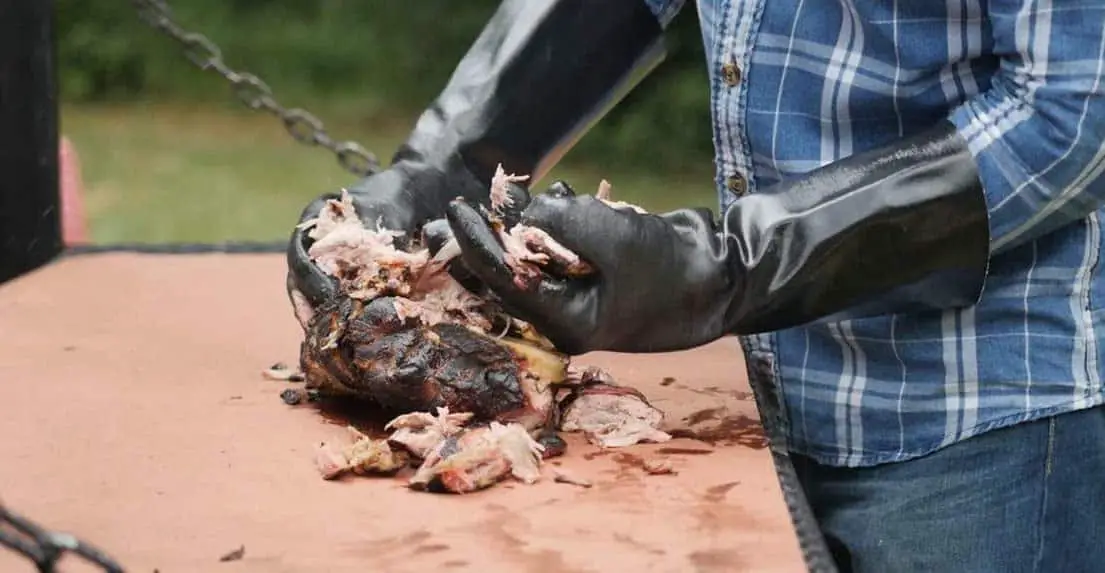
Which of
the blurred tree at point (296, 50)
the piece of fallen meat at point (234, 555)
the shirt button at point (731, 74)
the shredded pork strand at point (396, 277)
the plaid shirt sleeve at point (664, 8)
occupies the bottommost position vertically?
the blurred tree at point (296, 50)

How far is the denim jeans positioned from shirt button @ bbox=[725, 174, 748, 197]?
307mm

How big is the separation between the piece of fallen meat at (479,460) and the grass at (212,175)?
4559 millimetres

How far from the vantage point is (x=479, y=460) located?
47.9 inches

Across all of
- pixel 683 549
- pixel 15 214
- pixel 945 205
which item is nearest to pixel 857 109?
pixel 945 205

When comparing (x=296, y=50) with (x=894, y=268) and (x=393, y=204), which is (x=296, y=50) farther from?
(x=894, y=268)

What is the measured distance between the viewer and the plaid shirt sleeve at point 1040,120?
1.17 metres

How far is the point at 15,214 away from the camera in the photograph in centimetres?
217

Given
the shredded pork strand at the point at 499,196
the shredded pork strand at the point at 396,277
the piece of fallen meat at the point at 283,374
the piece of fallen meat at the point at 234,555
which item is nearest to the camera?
the piece of fallen meat at the point at 234,555

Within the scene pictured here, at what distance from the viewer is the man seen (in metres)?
1.19

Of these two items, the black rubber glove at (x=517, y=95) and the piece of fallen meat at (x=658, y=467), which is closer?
the piece of fallen meat at (x=658, y=467)

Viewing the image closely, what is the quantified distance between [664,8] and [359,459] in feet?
2.39

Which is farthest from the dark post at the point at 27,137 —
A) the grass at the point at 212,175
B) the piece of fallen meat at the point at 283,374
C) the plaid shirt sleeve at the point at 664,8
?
the grass at the point at 212,175

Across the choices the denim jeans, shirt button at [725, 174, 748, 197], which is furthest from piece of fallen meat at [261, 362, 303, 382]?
the denim jeans

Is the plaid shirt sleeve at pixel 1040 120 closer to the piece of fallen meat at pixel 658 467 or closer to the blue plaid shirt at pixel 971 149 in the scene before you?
the blue plaid shirt at pixel 971 149
